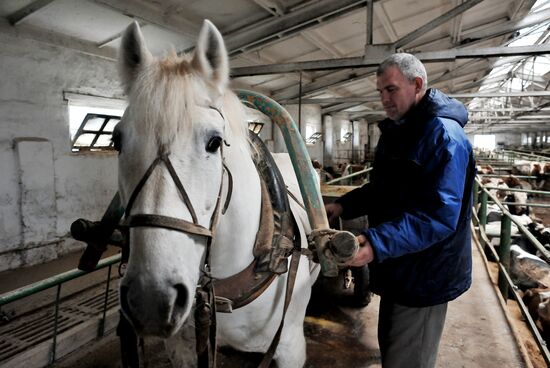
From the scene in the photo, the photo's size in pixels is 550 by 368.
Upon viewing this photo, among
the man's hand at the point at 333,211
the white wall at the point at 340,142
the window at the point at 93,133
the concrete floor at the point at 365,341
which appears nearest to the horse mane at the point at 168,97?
the man's hand at the point at 333,211

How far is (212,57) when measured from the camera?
1.17m

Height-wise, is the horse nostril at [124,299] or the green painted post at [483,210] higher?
the horse nostril at [124,299]

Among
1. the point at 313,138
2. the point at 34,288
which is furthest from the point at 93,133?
the point at 313,138

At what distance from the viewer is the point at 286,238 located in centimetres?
155

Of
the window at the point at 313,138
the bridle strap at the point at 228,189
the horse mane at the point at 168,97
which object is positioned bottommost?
the bridle strap at the point at 228,189

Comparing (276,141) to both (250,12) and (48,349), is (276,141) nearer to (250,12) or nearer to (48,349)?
(250,12)

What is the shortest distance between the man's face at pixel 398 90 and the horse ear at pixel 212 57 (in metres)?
0.73

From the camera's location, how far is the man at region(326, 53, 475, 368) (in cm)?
122

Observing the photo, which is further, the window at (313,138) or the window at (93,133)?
the window at (313,138)

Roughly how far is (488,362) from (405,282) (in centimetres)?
162

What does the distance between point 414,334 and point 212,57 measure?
154 cm

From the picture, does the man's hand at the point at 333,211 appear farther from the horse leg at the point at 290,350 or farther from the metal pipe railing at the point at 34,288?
the metal pipe railing at the point at 34,288

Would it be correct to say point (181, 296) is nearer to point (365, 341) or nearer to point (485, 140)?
point (365, 341)

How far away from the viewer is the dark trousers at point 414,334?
1.51 metres
